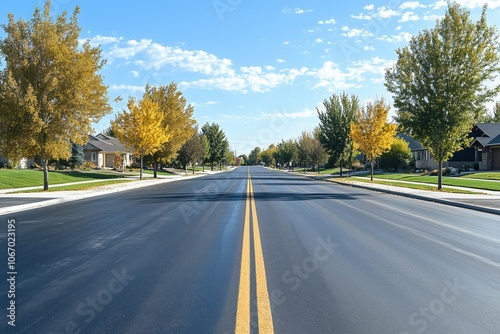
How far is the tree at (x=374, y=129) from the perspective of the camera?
116 feet

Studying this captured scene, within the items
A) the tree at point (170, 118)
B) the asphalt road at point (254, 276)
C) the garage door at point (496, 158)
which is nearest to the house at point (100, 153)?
the tree at point (170, 118)

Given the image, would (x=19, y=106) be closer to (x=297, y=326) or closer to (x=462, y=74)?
(x=297, y=326)

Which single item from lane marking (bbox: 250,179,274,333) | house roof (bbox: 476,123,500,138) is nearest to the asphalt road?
lane marking (bbox: 250,179,274,333)

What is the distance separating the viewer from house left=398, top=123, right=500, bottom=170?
40.2 m

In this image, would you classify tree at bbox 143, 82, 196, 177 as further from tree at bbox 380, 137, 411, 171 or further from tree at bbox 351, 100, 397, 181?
tree at bbox 380, 137, 411, 171

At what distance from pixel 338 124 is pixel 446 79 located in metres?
20.0

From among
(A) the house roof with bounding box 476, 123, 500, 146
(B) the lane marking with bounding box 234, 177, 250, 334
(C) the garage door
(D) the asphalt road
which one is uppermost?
(A) the house roof with bounding box 476, 123, 500, 146

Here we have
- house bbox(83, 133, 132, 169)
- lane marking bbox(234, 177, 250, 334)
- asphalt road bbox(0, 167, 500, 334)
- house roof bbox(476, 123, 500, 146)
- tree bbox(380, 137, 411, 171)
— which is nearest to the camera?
lane marking bbox(234, 177, 250, 334)

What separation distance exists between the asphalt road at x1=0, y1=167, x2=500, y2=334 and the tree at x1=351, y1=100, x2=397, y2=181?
25.2 m

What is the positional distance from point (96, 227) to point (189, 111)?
3852cm

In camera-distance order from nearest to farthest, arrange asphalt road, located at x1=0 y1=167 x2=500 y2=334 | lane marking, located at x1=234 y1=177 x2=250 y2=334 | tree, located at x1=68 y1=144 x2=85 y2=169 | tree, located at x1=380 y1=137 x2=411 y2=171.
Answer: lane marking, located at x1=234 y1=177 x2=250 y2=334 < asphalt road, located at x1=0 y1=167 x2=500 y2=334 < tree, located at x1=68 y1=144 x2=85 y2=169 < tree, located at x1=380 y1=137 x2=411 y2=171

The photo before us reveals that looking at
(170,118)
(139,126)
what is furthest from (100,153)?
(139,126)

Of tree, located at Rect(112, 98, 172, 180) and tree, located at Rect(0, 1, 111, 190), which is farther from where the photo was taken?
tree, located at Rect(112, 98, 172, 180)

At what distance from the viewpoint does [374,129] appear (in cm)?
3578
